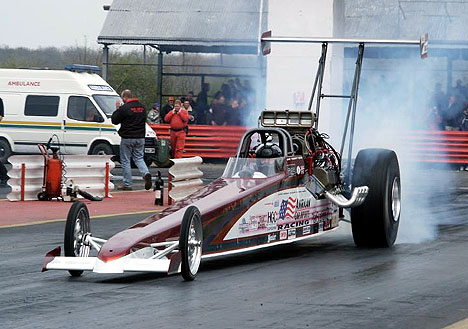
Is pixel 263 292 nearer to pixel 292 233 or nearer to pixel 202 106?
pixel 292 233

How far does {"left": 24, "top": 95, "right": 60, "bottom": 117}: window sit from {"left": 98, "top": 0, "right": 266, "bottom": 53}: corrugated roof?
6.79 metres

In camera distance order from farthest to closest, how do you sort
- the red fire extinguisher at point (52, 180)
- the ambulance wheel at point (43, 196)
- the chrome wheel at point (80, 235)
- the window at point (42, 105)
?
the window at point (42, 105) < the ambulance wheel at point (43, 196) < the red fire extinguisher at point (52, 180) < the chrome wheel at point (80, 235)

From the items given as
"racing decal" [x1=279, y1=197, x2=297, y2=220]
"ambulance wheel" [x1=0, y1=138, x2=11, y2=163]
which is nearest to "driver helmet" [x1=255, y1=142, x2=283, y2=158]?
"racing decal" [x1=279, y1=197, x2=297, y2=220]

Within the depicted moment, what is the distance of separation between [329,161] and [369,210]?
1034 millimetres

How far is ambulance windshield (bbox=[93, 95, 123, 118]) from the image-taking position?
2847 cm

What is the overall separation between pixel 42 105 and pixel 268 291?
65.7 feet

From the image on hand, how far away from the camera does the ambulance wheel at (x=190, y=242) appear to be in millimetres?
9523

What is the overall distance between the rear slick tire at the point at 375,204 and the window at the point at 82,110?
16279 mm

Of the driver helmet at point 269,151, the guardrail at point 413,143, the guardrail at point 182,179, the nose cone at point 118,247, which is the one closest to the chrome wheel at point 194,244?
the nose cone at point 118,247

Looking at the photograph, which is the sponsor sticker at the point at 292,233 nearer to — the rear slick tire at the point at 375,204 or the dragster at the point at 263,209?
the dragster at the point at 263,209

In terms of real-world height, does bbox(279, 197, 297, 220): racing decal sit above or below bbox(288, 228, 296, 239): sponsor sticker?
above

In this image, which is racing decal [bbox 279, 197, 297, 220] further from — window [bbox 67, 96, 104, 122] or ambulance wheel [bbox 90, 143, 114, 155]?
window [bbox 67, 96, 104, 122]

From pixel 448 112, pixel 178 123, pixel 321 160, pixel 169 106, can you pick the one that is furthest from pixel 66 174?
pixel 448 112

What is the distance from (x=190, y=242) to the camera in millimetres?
9773
